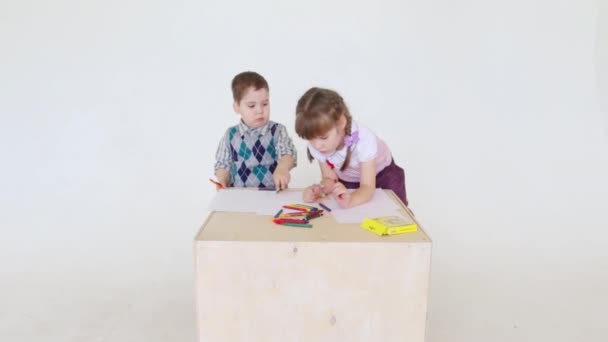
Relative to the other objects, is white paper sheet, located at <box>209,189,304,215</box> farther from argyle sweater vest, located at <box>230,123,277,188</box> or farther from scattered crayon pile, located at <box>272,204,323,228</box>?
argyle sweater vest, located at <box>230,123,277,188</box>

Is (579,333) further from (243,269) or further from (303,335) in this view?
(243,269)

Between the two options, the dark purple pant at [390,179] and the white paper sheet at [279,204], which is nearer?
the white paper sheet at [279,204]

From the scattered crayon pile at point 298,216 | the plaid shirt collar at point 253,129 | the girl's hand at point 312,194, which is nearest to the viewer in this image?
the scattered crayon pile at point 298,216

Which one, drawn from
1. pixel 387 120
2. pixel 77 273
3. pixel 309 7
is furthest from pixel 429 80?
pixel 77 273

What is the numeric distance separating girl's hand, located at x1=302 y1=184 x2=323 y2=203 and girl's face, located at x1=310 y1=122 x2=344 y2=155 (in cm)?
13

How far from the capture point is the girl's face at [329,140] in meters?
1.67

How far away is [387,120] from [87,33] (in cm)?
190

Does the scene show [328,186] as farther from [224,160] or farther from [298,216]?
[224,160]

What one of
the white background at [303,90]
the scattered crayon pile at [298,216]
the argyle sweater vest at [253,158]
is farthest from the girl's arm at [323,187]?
the white background at [303,90]

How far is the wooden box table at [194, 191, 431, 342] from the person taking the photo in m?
1.33

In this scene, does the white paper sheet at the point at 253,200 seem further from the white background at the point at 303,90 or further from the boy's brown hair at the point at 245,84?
the white background at the point at 303,90

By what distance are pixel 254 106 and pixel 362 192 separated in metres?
0.54

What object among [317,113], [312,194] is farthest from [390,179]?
[317,113]

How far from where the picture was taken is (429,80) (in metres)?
3.39
